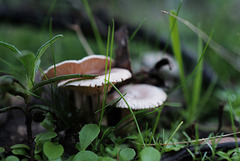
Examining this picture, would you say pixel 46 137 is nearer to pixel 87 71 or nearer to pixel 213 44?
pixel 87 71

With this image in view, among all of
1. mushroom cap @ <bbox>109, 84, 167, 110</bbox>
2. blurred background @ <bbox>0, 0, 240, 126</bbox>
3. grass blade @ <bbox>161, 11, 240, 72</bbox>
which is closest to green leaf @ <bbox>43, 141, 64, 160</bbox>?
mushroom cap @ <bbox>109, 84, 167, 110</bbox>

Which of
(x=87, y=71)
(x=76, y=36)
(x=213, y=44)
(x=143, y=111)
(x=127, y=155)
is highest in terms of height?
(x=76, y=36)


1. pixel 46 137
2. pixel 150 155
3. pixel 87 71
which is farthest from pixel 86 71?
pixel 150 155

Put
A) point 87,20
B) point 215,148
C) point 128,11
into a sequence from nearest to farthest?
point 215,148
point 87,20
point 128,11

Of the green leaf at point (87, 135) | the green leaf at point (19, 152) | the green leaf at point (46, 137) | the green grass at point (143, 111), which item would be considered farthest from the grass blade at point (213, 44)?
the green leaf at point (19, 152)

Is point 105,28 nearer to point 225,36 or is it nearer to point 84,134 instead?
point 225,36

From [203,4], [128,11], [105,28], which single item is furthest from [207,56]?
[128,11]
